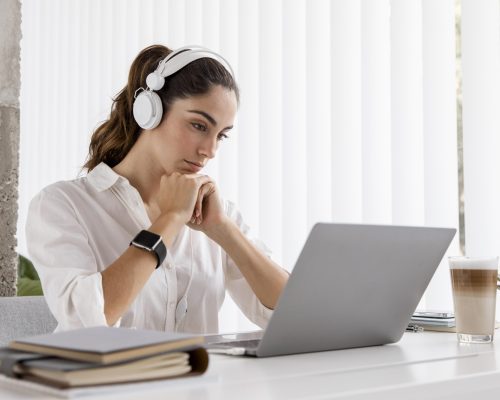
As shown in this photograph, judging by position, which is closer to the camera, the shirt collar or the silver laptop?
the silver laptop

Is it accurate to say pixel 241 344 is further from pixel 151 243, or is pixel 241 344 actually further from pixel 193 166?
pixel 193 166

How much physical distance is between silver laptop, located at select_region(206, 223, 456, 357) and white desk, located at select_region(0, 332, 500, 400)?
0.03 m

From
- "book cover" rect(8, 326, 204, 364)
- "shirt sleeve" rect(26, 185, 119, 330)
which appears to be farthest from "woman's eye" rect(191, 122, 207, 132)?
"book cover" rect(8, 326, 204, 364)

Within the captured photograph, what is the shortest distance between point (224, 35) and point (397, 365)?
237 centimetres

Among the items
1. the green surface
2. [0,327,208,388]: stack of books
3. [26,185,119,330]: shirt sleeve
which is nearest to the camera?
[0,327,208,388]: stack of books

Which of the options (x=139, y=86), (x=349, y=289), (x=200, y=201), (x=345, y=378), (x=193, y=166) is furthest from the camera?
(x=139, y=86)

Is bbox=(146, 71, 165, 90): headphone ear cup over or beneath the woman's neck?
over

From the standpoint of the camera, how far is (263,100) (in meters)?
2.98

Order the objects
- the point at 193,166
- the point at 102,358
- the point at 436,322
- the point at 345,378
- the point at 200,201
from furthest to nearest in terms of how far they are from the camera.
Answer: the point at 193,166, the point at 200,201, the point at 436,322, the point at 345,378, the point at 102,358

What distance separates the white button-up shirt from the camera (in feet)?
5.44

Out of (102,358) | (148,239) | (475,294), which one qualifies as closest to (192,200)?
(148,239)

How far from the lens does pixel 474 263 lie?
1.29 meters

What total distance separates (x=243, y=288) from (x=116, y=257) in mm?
392

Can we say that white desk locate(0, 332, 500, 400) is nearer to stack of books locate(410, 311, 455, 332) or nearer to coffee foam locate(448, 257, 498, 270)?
coffee foam locate(448, 257, 498, 270)
